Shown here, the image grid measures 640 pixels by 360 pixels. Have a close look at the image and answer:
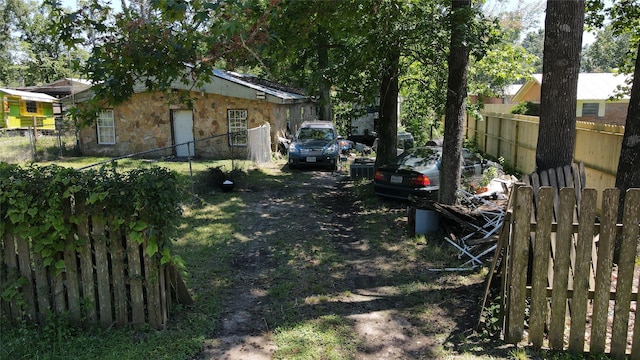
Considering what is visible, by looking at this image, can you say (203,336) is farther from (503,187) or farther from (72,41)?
(503,187)

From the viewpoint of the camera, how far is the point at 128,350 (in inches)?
163

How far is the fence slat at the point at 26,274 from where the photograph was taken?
440cm

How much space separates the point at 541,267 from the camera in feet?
13.6

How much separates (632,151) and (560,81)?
66.0 inches

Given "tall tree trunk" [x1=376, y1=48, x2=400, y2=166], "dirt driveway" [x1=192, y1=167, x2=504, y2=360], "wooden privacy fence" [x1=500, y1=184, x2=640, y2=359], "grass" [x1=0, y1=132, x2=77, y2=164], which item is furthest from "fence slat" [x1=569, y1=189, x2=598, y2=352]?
"grass" [x1=0, y1=132, x2=77, y2=164]

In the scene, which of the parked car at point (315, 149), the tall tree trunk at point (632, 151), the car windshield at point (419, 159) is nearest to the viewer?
the tall tree trunk at point (632, 151)

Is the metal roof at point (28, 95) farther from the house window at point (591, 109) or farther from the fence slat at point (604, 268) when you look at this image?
the house window at point (591, 109)

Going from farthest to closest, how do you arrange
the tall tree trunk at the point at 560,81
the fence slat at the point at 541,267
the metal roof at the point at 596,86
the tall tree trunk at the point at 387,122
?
1. the metal roof at the point at 596,86
2. the tall tree trunk at the point at 387,122
3. the tall tree trunk at the point at 560,81
4. the fence slat at the point at 541,267

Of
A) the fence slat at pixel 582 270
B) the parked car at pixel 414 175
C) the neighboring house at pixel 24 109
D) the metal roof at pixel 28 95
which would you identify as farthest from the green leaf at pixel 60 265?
the metal roof at pixel 28 95

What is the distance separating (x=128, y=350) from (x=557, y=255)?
3837mm

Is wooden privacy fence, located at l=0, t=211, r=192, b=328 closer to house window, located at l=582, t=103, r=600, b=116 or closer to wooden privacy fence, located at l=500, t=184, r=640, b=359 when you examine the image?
wooden privacy fence, located at l=500, t=184, r=640, b=359

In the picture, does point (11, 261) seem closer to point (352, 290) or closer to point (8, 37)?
point (352, 290)

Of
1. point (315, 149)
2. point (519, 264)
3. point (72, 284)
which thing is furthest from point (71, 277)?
point (315, 149)

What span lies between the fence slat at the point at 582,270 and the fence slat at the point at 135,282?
392 cm
